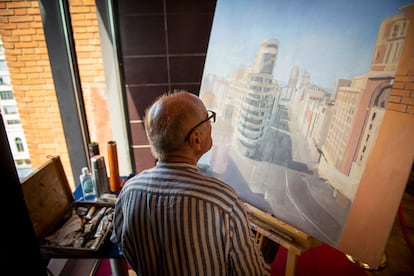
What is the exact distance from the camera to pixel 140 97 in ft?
6.98

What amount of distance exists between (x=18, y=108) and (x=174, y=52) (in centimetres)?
144

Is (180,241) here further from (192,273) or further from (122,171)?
(122,171)

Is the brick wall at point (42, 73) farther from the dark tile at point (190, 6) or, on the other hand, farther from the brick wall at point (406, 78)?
the brick wall at point (406, 78)

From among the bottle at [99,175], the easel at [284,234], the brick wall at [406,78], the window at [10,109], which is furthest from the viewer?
the window at [10,109]

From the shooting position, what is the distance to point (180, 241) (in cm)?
70

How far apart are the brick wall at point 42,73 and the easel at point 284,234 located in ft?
5.61

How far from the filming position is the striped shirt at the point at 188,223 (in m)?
0.69

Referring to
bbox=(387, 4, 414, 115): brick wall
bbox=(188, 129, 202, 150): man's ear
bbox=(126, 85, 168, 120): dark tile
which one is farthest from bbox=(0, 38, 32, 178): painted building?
bbox=(387, 4, 414, 115): brick wall

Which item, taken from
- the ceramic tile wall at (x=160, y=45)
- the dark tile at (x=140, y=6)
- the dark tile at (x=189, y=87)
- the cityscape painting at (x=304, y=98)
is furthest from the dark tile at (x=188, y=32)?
the cityscape painting at (x=304, y=98)

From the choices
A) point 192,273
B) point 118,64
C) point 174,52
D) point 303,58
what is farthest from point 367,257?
point 118,64

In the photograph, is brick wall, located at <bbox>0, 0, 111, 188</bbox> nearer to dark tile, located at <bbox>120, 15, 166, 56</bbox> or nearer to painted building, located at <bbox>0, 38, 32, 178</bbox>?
painted building, located at <bbox>0, 38, 32, 178</bbox>

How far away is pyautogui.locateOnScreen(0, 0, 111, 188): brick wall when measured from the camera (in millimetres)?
1938

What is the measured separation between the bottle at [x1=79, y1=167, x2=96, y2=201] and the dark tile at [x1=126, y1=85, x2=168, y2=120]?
870 millimetres

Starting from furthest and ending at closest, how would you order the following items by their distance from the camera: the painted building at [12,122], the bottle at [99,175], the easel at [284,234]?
the painted building at [12,122], the bottle at [99,175], the easel at [284,234]
